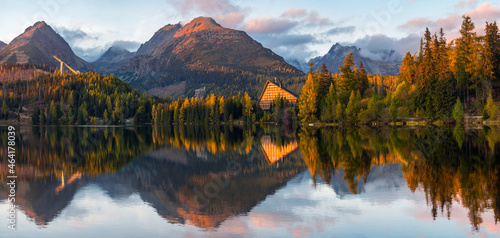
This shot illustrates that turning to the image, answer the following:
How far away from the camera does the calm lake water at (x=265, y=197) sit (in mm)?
15219

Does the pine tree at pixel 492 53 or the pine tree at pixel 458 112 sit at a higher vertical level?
the pine tree at pixel 492 53

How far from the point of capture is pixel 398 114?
97.2 m

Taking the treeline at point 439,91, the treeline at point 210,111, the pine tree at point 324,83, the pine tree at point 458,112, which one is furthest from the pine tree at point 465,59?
the treeline at point 210,111

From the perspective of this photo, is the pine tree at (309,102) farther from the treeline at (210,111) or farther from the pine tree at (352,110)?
the treeline at (210,111)

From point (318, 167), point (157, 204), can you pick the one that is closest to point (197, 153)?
point (318, 167)

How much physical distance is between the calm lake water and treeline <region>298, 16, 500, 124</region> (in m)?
64.5

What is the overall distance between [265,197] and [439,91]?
84589 millimetres

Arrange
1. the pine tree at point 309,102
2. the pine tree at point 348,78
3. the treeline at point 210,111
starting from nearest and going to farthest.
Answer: the pine tree at point 309,102, the pine tree at point 348,78, the treeline at point 210,111

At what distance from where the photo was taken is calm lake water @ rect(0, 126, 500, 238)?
15.2 metres

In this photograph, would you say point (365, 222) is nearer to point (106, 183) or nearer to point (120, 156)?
point (106, 183)

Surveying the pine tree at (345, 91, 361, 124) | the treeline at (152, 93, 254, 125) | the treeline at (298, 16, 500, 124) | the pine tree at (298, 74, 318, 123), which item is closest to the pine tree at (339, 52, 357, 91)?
the treeline at (298, 16, 500, 124)

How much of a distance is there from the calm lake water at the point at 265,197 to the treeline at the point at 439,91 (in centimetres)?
6450

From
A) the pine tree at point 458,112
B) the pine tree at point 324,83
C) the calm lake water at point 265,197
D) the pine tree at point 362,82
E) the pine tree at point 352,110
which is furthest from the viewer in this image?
the pine tree at point 362,82

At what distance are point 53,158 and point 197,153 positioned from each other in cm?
1387
